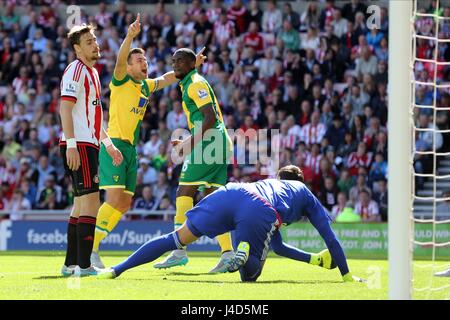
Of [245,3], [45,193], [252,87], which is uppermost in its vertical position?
[245,3]

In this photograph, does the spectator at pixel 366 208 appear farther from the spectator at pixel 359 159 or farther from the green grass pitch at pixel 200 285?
the green grass pitch at pixel 200 285

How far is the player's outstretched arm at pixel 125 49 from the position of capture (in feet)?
32.2

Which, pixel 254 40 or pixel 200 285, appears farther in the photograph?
pixel 254 40

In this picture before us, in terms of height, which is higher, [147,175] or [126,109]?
[126,109]

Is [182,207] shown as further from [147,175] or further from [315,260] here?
[147,175]

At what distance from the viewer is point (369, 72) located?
20.4 m

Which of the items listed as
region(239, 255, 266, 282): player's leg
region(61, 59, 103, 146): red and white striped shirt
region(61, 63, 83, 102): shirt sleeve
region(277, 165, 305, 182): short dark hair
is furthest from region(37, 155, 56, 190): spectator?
region(239, 255, 266, 282): player's leg

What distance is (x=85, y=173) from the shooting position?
9328mm

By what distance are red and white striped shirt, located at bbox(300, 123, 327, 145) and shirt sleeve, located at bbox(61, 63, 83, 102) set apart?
1077 cm

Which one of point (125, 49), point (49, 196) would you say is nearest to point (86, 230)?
point (125, 49)

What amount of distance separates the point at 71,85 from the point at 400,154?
13.6 feet
